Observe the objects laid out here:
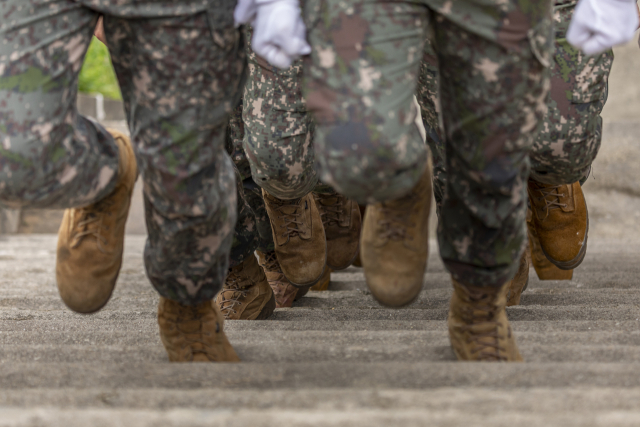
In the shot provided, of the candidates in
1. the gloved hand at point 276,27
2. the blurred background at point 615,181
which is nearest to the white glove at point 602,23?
the gloved hand at point 276,27

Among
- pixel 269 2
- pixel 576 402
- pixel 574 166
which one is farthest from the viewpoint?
pixel 574 166

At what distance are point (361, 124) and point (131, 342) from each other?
114 cm

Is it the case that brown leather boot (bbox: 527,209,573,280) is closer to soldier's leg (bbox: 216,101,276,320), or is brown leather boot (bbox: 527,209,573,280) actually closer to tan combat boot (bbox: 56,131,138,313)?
soldier's leg (bbox: 216,101,276,320)

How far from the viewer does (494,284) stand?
1817 mm

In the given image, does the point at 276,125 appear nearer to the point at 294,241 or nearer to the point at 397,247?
the point at 294,241

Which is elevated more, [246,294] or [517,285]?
[517,285]

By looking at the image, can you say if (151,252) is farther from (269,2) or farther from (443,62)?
(443,62)

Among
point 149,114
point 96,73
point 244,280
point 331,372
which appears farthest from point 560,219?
point 96,73

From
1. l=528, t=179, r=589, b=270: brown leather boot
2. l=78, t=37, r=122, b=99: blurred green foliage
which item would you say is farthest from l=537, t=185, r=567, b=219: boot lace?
l=78, t=37, r=122, b=99: blurred green foliage

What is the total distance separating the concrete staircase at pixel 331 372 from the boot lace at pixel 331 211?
65 cm

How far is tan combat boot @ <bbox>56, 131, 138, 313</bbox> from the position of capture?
6.35 ft

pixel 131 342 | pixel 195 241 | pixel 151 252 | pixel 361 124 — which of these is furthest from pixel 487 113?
pixel 131 342

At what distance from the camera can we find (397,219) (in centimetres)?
181

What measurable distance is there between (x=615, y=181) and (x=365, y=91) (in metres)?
5.22
